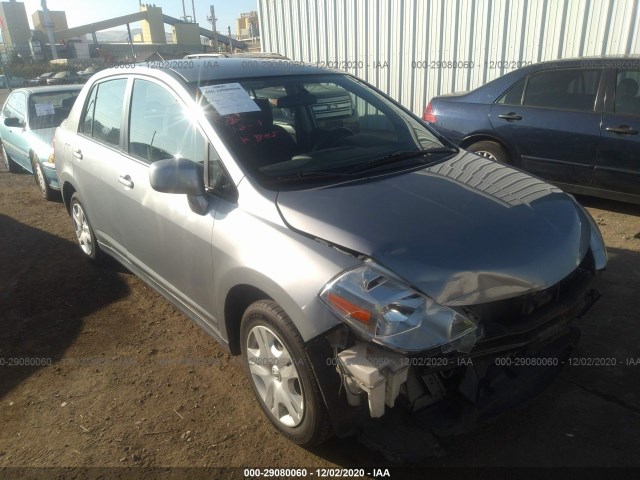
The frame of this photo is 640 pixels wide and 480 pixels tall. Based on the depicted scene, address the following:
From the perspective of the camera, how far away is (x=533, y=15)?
6898 millimetres

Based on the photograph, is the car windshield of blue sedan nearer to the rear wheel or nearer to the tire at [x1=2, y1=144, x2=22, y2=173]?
the tire at [x1=2, y1=144, x2=22, y2=173]

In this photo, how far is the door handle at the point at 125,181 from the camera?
122 inches

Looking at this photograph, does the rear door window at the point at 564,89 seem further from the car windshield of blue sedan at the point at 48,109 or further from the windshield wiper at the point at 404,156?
the car windshield of blue sedan at the point at 48,109

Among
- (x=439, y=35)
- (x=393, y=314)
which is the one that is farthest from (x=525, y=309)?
(x=439, y=35)

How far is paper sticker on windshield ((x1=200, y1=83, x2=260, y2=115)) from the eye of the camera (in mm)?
2672

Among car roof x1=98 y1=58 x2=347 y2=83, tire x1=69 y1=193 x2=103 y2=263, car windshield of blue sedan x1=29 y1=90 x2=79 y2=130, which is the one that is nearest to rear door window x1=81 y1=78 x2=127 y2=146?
car roof x1=98 y1=58 x2=347 y2=83

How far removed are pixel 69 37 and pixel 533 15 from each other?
55821 mm

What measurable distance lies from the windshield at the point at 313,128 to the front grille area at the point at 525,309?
98 cm

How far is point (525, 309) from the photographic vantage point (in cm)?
204

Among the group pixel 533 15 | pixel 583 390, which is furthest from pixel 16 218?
pixel 533 15

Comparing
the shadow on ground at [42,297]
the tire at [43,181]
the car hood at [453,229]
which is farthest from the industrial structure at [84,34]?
the car hood at [453,229]

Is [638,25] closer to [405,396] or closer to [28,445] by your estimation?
[405,396]

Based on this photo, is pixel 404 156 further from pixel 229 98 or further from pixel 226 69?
pixel 226 69

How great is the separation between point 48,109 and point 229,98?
5430 mm
